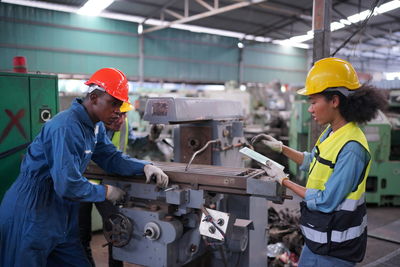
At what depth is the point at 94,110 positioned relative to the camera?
152 cm

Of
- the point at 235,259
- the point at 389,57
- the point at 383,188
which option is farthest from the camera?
the point at 389,57

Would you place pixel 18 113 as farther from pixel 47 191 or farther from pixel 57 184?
pixel 57 184

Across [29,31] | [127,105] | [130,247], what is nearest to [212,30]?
[29,31]

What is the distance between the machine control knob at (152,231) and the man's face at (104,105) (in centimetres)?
50

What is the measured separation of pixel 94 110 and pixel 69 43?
22.6 ft

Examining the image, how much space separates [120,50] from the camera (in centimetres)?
847

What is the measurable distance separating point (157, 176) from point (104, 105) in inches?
15.1

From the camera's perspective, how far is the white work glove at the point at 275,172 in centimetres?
139

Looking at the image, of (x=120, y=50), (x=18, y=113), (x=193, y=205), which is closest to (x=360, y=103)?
(x=193, y=205)

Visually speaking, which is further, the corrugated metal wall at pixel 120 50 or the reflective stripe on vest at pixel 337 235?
the corrugated metal wall at pixel 120 50

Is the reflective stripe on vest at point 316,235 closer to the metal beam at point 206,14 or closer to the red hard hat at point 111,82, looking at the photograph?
the red hard hat at point 111,82

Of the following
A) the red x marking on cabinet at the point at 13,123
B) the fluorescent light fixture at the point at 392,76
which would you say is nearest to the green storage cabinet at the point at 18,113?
the red x marking on cabinet at the point at 13,123

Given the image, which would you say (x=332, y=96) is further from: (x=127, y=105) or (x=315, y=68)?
(x=127, y=105)

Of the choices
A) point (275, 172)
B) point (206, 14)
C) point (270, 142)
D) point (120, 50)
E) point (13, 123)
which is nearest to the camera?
point (275, 172)
